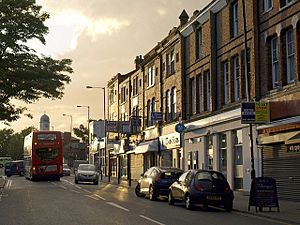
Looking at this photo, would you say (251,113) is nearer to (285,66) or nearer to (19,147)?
(285,66)

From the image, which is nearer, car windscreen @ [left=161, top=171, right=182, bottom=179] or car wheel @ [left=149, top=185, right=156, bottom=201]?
car wheel @ [left=149, top=185, right=156, bottom=201]

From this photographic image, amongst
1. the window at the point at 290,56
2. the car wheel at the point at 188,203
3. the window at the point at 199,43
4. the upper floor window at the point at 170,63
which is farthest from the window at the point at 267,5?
the upper floor window at the point at 170,63

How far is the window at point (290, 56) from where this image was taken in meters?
23.9

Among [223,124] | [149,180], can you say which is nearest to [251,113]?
[149,180]

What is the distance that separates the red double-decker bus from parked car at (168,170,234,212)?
2368 centimetres

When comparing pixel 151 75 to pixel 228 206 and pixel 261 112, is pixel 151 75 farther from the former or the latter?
pixel 228 206

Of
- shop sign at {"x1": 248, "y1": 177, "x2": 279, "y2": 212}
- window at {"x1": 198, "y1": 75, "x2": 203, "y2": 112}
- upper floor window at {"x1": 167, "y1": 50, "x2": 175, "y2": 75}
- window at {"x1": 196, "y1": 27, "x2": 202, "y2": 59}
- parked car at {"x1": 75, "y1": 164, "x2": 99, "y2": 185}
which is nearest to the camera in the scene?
shop sign at {"x1": 248, "y1": 177, "x2": 279, "y2": 212}

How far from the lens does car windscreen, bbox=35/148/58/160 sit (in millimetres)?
42906

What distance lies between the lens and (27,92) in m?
30.4

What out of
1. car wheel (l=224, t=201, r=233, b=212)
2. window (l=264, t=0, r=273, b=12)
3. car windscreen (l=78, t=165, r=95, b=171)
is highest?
window (l=264, t=0, r=273, b=12)

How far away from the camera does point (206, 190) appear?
19.7 meters

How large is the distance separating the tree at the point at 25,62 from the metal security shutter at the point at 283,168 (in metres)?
12.5

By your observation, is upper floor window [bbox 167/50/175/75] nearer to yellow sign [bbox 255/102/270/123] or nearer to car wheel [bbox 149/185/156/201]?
car wheel [bbox 149/185/156/201]

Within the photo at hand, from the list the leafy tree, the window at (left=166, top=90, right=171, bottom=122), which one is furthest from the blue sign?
the leafy tree
